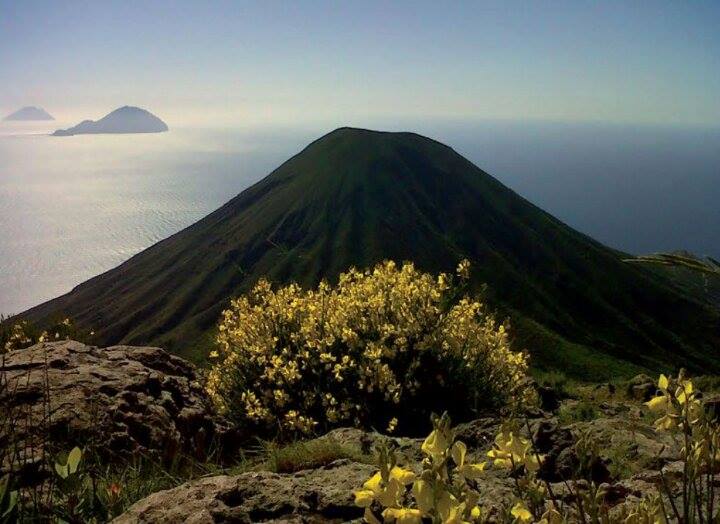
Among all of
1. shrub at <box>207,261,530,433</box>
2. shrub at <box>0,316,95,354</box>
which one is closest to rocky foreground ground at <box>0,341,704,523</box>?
shrub at <box>207,261,530,433</box>

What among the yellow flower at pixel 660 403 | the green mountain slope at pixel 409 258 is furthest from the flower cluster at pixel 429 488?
the green mountain slope at pixel 409 258

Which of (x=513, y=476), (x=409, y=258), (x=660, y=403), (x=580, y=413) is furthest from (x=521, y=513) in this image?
(x=409, y=258)

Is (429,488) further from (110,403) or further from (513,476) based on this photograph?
(110,403)

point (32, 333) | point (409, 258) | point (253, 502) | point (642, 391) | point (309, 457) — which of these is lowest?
point (409, 258)

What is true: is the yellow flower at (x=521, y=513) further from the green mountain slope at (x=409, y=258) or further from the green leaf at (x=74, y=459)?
the green mountain slope at (x=409, y=258)

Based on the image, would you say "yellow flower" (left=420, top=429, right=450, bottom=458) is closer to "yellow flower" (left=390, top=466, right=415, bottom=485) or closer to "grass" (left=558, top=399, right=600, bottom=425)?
"yellow flower" (left=390, top=466, right=415, bottom=485)

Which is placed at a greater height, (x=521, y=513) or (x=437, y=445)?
(x=437, y=445)

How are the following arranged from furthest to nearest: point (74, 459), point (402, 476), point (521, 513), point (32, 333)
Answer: point (32, 333) → point (74, 459) → point (521, 513) → point (402, 476)
